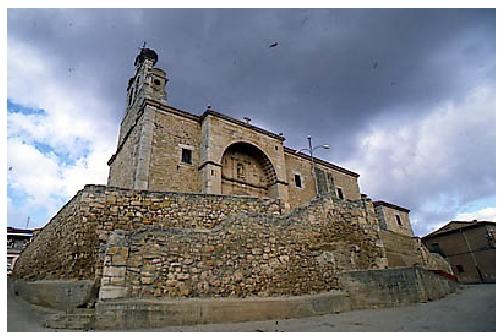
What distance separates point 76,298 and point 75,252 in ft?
5.45

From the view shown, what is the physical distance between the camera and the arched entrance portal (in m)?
17.7

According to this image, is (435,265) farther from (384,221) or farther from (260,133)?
(260,133)

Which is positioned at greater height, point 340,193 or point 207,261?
point 340,193

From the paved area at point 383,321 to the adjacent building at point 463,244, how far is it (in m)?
6.59

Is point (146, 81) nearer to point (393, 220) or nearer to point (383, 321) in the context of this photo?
point (383, 321)

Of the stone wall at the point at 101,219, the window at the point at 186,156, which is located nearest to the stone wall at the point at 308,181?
the window at the point at 186,156

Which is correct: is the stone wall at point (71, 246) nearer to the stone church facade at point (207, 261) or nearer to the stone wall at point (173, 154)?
the stone church facade at point (207, 261)

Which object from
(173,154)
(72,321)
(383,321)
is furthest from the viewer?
(173,154)

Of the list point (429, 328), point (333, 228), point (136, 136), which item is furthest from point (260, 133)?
point (429, 328)

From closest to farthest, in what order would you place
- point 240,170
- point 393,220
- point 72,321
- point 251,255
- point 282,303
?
point 72,321, point 282,303, point 251,255, point 240,170, point 393,220

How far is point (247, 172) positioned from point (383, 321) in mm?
13221

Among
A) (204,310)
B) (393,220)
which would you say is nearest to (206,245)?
(204,310)

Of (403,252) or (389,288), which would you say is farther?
(403,252)

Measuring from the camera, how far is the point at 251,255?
27.1 feet
